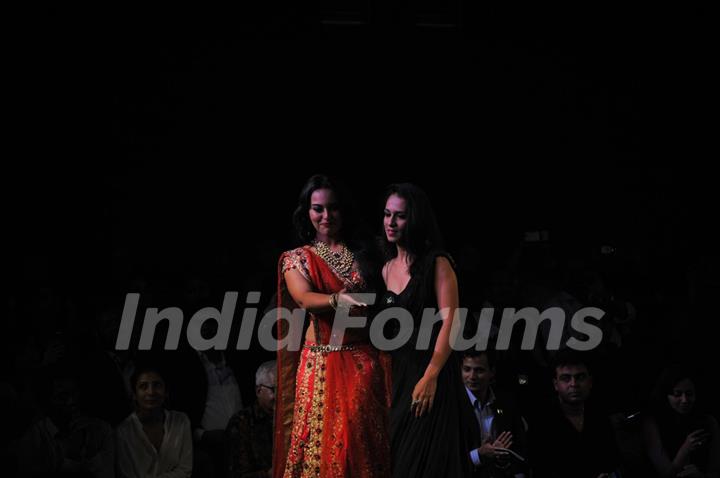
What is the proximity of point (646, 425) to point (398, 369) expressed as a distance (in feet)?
6.04

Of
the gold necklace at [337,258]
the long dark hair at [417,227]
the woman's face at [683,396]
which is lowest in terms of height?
the woman's face at [683,396]

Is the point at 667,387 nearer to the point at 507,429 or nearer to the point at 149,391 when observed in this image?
the point at 507,429

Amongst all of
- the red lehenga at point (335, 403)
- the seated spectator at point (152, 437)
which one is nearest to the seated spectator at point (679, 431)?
the red lehenga at point (335, 403)

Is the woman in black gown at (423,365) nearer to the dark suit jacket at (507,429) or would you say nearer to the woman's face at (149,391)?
the dark suit jacket at (507,429)

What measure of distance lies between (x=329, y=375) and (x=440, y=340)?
0.45m

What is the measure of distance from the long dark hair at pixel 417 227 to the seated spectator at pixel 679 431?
74.8 inches

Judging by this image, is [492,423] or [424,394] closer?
[424,394]

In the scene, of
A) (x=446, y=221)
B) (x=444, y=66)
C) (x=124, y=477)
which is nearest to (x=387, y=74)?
(x=444, y=66)

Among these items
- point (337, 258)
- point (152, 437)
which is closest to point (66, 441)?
point (152, 437)

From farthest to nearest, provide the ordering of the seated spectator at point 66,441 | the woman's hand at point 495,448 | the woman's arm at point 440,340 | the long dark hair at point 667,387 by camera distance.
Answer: the long dark hair at point 667,387 → the seated spectator at point 66,441 → the woman's hand at point 495,448 → the woman's arm at point 440,340

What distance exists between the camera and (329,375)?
3.60 m

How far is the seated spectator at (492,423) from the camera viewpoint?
418 cm

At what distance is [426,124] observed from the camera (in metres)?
6.39

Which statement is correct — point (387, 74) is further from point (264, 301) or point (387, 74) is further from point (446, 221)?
point (264, 301)
